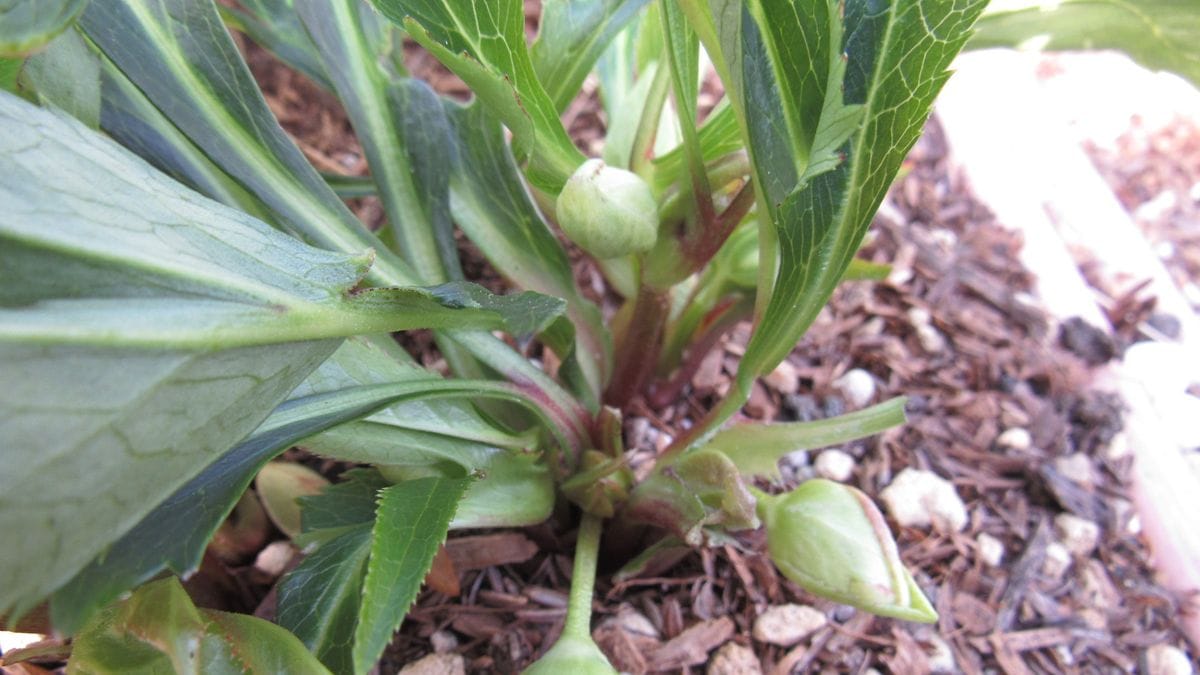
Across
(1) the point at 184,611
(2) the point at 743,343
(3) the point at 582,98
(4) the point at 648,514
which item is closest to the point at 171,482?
(1) the point at 184,611

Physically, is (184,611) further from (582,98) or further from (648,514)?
(582,98)

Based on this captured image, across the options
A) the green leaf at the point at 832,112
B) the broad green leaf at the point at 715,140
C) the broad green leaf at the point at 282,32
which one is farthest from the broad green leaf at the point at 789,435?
the broad green leaf at the point at 282,32

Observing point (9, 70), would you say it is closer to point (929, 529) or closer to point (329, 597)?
point (329, 597)

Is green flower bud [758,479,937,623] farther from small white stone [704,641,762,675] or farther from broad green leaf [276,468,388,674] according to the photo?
broad green leaf [276,468,388,674]

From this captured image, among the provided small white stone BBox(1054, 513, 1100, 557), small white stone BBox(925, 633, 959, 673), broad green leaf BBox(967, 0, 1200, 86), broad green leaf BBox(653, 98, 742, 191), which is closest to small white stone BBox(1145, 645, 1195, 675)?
small white stone BBox(1054, 513, 1100, 557)

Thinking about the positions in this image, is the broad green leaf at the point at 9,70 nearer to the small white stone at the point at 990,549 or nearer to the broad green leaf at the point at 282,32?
the broad green leaf at the point at 282,32

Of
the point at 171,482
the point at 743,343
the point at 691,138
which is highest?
the point at 691,138
